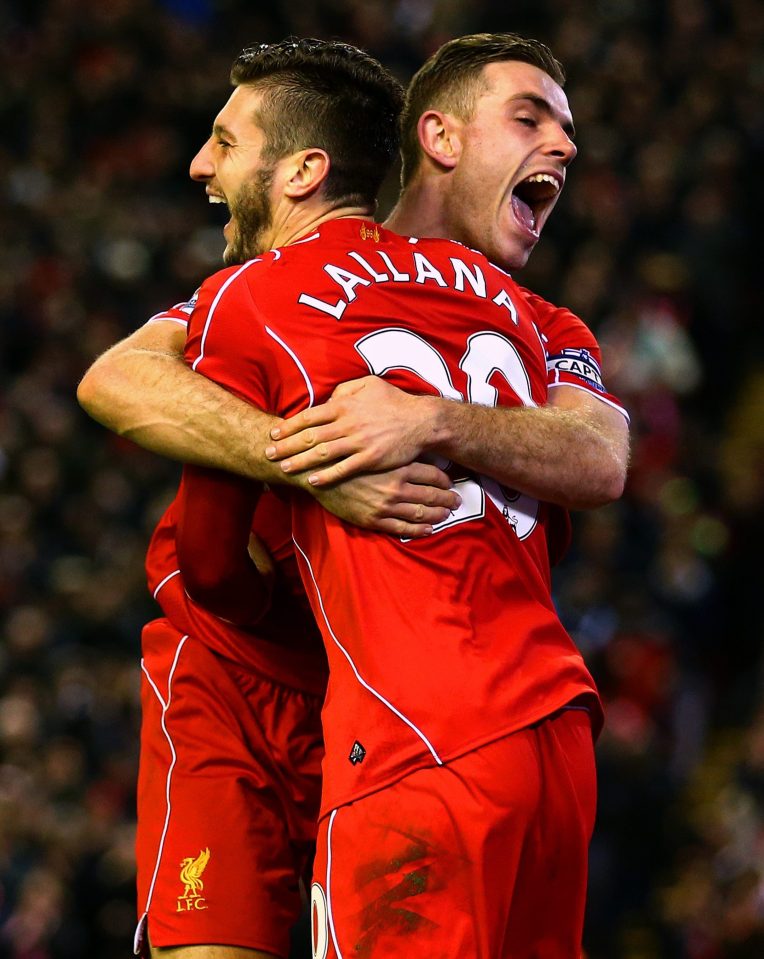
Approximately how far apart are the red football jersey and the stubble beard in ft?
0.81

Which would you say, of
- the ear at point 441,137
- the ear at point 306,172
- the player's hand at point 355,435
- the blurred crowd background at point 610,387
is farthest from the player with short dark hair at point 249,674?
the blurred crowd background at point 610,387

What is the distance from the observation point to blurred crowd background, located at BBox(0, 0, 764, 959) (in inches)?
358

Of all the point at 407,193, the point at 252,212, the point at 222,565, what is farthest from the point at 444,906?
the point at 407,193

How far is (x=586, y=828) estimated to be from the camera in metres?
3.36

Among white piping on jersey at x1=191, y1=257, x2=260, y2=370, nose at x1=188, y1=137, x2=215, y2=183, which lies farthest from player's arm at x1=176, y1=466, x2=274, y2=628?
nose at x1=188, y1=137, x2=215, y2=183

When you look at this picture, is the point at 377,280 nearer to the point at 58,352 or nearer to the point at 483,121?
the point at 483,121

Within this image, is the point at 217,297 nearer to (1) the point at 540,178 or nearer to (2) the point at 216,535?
(2) the point at 216,535

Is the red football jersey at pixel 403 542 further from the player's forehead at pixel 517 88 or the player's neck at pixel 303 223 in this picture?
the player's forehead at pixel 517 88

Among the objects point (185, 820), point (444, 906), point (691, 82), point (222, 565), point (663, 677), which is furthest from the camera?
point (691, 82)

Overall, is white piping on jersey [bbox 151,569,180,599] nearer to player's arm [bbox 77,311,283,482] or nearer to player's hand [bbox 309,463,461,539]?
player's arm [bbox 77,311,283,482]

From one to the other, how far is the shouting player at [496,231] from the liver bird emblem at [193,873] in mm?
656

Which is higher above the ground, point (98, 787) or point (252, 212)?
point (252, 212)

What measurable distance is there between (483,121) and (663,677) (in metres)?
6.79

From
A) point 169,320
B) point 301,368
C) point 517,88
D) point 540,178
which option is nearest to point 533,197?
point 540,178
